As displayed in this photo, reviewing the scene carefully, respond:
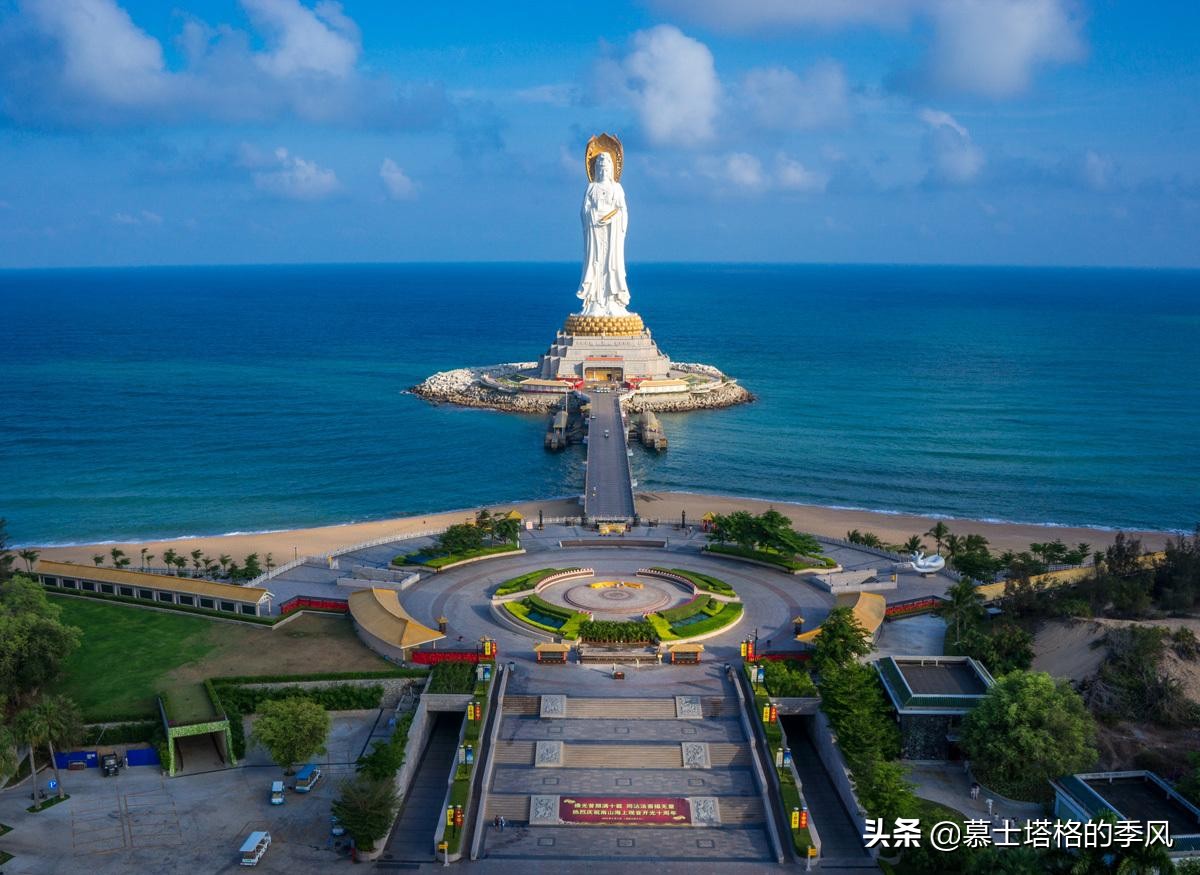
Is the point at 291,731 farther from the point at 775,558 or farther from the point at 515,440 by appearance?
the point at 515,440

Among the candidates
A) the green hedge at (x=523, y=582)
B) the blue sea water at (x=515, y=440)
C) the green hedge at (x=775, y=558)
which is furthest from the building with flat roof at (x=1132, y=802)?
the blue sea water at (x=515, y=440)

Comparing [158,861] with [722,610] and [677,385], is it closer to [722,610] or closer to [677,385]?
[722,610]

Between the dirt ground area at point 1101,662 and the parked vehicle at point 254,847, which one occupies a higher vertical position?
the dirt ground area at point 1101,662

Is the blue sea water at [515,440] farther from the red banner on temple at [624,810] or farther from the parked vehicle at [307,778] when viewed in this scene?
the red banner on temple at [624,810]

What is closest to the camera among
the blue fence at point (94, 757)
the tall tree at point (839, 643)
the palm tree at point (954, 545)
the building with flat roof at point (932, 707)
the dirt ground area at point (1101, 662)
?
the dirt ground area at point (1101, 662)

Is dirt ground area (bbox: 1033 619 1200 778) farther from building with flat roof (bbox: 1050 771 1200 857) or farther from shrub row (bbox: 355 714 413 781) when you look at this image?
shrub row (bbox: 355 714 413 781)

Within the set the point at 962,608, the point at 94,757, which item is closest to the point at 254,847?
the point at 94,757
